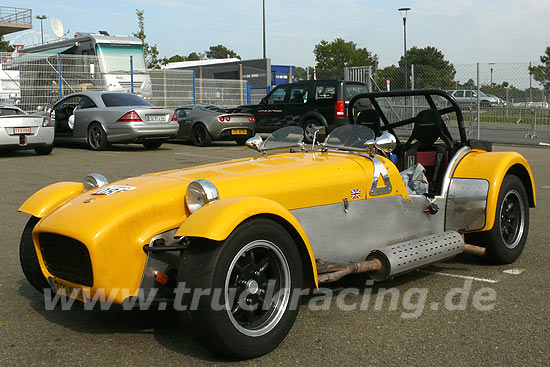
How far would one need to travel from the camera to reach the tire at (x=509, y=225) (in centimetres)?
512

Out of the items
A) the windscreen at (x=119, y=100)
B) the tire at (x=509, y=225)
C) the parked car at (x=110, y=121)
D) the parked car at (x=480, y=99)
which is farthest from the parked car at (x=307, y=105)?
the tire at (x=509, y=225)

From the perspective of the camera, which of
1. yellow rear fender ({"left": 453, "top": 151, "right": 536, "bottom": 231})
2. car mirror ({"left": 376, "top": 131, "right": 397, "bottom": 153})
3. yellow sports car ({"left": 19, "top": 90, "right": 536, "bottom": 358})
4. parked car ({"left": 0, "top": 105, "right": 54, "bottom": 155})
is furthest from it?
parked car ({"left": 0, "top": 105, "right": 54, "bottom": 155})

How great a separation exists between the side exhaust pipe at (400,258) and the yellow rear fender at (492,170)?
448mm

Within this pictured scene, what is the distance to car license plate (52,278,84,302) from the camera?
136 inches

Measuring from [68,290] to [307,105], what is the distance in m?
14.8

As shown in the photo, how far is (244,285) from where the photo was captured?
11.3 ft

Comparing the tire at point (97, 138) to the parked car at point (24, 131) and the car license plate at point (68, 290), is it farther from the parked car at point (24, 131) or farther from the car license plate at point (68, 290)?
the car license plate at point (68, 290)

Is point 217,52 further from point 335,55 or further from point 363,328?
point 363,328

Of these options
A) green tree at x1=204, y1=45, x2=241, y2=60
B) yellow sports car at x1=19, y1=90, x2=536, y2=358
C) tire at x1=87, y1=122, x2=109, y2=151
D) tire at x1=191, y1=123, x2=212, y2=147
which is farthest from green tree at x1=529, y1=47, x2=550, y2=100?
green tree at x1=204, y1=45, x2=241, y2=60

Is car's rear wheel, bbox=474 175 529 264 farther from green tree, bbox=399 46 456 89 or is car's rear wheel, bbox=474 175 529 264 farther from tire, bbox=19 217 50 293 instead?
green tree, bbox=399 46 456 89

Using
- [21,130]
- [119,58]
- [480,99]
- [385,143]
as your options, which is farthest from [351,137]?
[119,58]

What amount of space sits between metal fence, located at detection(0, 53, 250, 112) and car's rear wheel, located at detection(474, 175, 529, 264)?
58.9 feet

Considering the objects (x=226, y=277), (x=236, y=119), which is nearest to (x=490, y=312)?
(x=226, y=277)

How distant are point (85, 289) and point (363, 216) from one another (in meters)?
1.93
